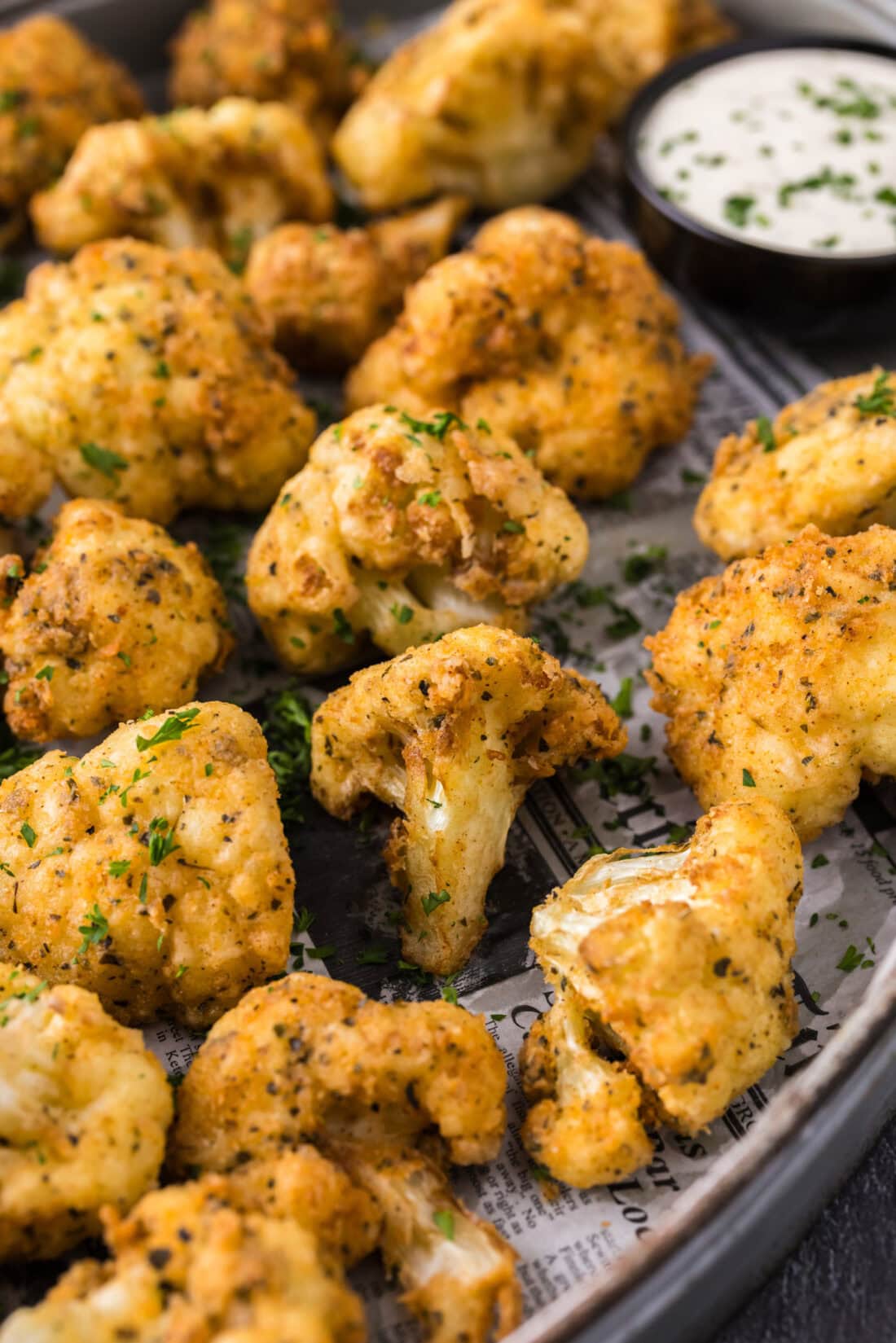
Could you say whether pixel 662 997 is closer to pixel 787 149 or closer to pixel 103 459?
pixel 103 459

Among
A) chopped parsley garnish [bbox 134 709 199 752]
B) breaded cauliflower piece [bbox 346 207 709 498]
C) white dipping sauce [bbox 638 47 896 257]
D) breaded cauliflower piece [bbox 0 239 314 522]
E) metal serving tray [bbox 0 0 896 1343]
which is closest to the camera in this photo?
metal serving tray [bbox 0 0 896 1343]

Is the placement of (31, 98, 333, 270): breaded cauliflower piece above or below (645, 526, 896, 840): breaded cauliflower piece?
above

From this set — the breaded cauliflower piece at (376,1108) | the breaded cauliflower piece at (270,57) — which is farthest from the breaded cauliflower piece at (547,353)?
the breaded cauliflower piece at (376,1108)

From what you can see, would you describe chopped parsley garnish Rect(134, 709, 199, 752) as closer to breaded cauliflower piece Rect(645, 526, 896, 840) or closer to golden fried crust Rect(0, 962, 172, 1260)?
golden fried crust Rect(0, 962, 172, 1260)

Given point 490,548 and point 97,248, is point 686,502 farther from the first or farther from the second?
point 97,248

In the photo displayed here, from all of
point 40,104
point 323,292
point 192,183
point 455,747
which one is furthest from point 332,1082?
point 40,104

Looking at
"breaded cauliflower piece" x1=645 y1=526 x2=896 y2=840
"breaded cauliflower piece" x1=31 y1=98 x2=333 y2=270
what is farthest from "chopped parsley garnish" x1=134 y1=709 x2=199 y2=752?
"breaded cauliflower piece" x1=31 y1=98 x2=333 y2=270

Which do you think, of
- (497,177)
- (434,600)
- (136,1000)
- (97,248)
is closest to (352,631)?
(434,600)
